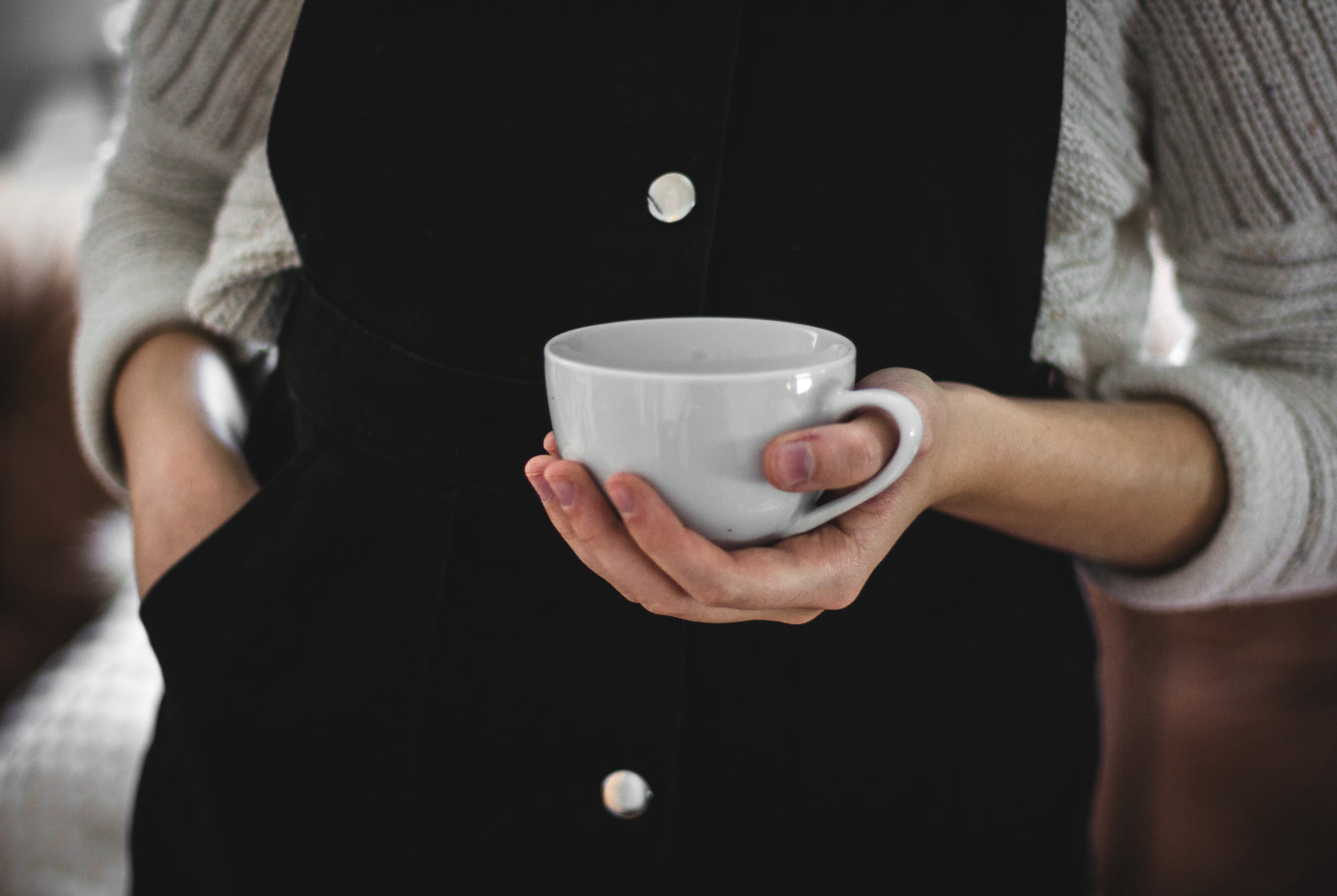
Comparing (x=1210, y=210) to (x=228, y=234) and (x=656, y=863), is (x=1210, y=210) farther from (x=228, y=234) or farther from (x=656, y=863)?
(x=228, y=234)

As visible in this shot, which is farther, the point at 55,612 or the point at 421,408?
the point at 55,612

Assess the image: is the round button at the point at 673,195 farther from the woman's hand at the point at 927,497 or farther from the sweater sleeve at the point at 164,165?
the sweater sleeve at the point at 164,165

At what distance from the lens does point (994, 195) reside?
503mm

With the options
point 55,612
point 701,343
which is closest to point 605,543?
point 701,343

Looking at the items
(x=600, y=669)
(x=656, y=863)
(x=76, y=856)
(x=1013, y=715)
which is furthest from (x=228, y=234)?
(x=76, y=856)

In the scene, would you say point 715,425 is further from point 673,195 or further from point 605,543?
point 673,195

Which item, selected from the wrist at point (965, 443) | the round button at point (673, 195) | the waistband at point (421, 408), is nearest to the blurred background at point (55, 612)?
the waistband at point (421, 408)

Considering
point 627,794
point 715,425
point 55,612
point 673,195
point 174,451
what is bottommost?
point 55,612

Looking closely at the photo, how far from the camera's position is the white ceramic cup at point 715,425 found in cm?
32

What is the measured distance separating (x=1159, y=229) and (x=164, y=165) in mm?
825

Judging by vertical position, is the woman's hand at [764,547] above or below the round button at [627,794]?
above

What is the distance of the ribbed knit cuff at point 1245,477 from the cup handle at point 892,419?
36 cm

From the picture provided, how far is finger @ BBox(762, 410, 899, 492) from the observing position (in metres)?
0.32

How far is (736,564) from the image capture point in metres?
0.33
